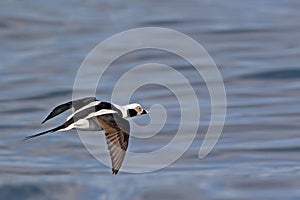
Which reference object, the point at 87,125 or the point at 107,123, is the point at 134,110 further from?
the point at 87,125

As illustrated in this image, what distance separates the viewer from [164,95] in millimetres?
14922

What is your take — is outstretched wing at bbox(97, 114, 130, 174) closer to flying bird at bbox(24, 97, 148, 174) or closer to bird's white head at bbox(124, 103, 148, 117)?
flying bird at bbox(24, 97, 148, 174)

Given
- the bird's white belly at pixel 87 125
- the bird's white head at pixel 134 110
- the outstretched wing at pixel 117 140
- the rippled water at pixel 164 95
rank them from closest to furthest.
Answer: the bird's white belly at pixel 87 125 → the outstretched wing at pixel 117 140 → the bird's white head at pixel 134 110 → the rippled water at pixel 164 95

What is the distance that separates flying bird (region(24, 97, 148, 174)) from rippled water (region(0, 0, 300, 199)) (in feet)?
3.05

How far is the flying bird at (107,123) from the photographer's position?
32.7 feet

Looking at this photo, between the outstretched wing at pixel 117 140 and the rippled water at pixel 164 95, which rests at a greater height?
the rippled water at pixel 164 95

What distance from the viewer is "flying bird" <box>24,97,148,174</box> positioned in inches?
392

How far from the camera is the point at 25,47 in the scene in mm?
17703

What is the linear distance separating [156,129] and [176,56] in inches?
153

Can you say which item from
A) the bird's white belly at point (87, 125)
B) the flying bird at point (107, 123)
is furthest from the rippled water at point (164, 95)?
the bird's white belly at point (87, 125)

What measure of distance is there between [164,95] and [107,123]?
4.98m

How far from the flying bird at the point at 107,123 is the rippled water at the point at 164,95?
929mm

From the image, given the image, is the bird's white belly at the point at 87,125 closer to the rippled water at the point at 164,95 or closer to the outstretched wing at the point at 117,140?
the outstretched wing at the point at 117,140

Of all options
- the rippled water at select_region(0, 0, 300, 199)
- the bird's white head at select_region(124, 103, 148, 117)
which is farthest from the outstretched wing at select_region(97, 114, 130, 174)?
the rippled water at select_region(0, 0, 300, 199)
